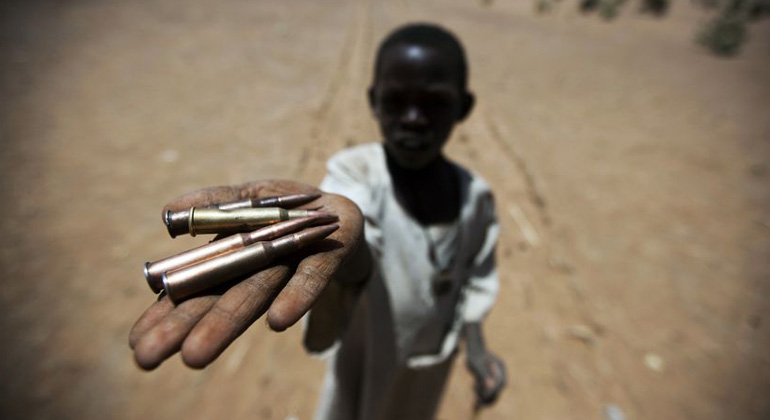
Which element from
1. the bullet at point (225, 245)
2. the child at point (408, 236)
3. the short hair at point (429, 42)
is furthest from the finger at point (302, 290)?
the short hair at point (429, 42)

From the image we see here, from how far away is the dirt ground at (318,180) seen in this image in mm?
3559

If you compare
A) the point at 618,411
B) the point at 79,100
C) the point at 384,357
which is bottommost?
the point at 618,411

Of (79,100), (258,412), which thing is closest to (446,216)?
(258,412)

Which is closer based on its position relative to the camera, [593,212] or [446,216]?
[446,216]

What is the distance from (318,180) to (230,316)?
16.3ft

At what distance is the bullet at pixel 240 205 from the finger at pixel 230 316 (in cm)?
29

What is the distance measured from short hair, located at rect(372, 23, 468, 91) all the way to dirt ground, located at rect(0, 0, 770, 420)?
9.15 feet

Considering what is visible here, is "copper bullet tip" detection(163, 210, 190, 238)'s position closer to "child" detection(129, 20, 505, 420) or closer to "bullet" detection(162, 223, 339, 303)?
"child" detection(129, 20, 505, 420)

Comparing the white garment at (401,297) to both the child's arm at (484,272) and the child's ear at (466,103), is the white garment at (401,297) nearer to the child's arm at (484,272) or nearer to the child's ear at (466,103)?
the child's arm at (484,272)

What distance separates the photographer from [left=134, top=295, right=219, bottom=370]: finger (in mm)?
945

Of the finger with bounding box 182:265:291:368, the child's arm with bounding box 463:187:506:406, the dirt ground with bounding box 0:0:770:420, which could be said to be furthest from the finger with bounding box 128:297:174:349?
the dirt ground with bounding box 0:0:770:420

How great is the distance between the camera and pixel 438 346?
2.31m

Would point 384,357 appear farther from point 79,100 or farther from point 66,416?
point 79,100

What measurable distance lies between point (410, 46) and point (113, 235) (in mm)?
4692
